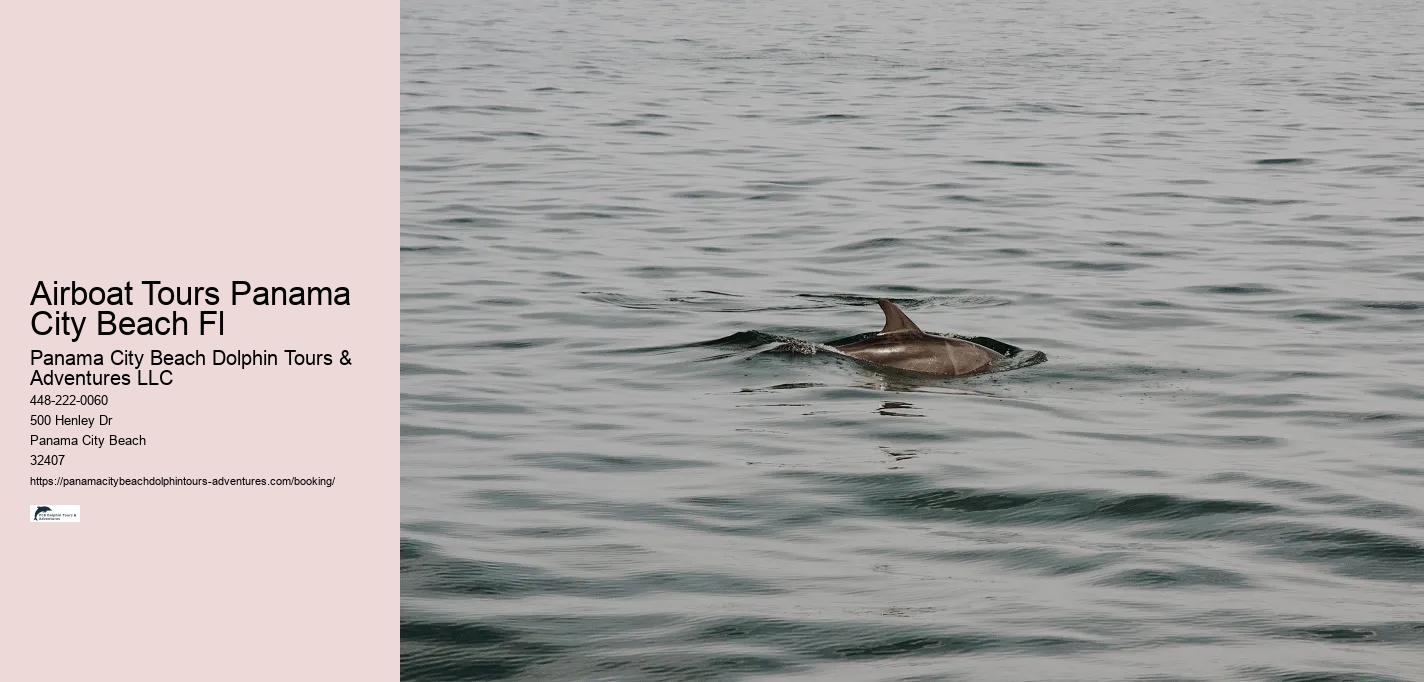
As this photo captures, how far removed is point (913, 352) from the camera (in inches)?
475

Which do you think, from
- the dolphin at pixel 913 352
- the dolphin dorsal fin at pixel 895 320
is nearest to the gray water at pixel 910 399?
the dolphin at pixel 913 352

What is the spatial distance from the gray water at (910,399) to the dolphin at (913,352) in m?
0.17

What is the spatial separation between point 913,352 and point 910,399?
32.6 inches

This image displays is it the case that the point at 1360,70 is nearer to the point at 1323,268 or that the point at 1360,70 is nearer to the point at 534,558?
the point at 1323,268

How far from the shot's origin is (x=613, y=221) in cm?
1950

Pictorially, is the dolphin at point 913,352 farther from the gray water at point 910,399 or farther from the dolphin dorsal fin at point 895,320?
the gray water at point 910,399

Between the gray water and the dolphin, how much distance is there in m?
0.17

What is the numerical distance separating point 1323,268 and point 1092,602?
10.4 m

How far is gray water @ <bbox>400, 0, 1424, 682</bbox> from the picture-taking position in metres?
7.00
